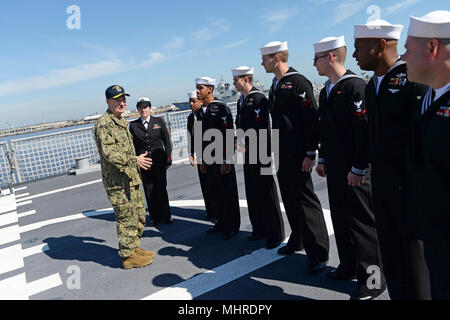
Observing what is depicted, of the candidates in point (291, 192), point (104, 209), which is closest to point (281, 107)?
point (291, 192)

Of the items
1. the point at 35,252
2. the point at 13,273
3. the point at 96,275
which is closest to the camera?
the point at 96,275

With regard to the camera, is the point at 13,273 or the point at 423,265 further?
the point at 13,273

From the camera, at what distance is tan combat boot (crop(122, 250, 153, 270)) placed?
3.70m

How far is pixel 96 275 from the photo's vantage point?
3.66m

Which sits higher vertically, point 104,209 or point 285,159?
point 285,159

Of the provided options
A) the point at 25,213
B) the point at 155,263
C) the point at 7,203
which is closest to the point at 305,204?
the point at 155,263

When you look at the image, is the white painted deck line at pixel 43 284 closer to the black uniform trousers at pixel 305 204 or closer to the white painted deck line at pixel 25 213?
the black uniform trousers at pixel 305 204

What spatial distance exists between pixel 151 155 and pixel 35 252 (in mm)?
2226

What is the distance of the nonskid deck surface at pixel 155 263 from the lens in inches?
118

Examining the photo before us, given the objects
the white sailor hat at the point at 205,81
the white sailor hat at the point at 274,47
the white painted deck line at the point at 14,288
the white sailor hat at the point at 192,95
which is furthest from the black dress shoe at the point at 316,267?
the white sailor hat at the point at 192,95

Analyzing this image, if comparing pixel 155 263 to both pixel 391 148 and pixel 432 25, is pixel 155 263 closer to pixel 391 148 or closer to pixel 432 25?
pixel 391 148

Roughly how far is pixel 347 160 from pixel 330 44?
106cm
